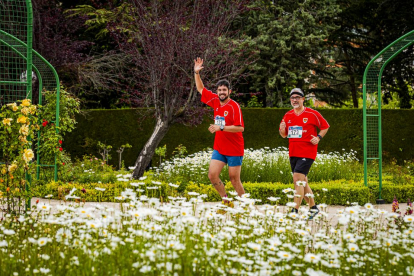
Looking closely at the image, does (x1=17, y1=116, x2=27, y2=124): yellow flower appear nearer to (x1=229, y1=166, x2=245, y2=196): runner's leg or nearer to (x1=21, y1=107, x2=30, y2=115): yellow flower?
(x1=21, y1=107, x2=30, y2=115): yellow flower

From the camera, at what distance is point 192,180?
30.0 ft

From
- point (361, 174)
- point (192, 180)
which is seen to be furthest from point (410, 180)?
point (192, 180)

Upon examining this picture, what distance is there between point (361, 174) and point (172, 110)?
168 inches

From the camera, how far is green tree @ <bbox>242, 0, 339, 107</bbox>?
633 inches

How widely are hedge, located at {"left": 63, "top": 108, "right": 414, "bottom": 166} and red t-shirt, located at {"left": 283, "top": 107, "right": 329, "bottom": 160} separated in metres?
7.84

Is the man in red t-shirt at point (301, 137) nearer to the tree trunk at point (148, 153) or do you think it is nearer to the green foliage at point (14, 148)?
the green foliage at point (14, 148)

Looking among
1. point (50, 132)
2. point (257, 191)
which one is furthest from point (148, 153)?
point (257, 191)

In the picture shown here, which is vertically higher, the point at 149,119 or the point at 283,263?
the point at 149,119

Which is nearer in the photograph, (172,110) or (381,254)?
(381,254)

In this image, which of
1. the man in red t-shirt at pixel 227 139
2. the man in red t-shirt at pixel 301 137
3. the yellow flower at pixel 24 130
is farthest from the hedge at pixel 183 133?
the yellow flower at pixel 24 130

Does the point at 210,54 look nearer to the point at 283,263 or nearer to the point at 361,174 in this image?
the point at 361,174

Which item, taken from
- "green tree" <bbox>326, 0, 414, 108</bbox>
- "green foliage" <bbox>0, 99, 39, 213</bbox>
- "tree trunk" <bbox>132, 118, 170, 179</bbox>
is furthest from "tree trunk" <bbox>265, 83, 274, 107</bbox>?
"green foliage" <bbox>0, 99, 39, 213</bbox>

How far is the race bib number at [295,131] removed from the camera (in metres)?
5.89

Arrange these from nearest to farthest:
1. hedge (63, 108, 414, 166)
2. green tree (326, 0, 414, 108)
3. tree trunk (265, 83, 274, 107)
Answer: hedge (63, 108, 414, 166)
tree trunk (265, 83, 274, 107)
green tree (326, 0, 414, 108)
